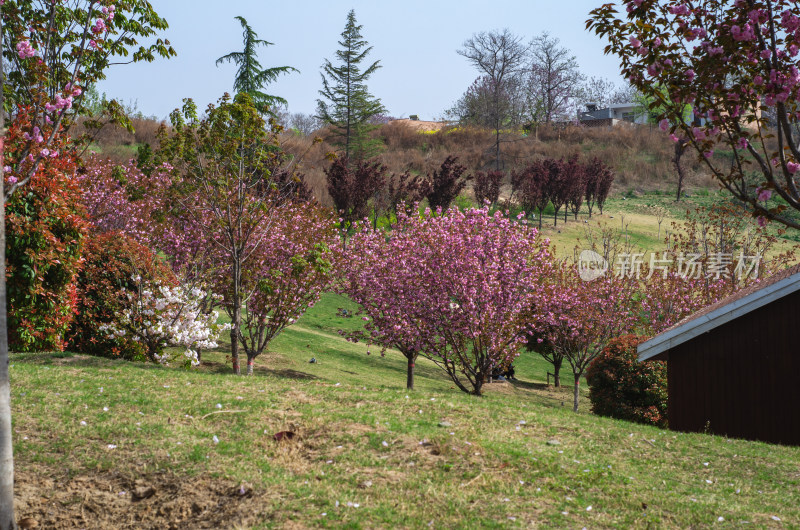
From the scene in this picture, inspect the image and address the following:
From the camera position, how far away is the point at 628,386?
18.5 m

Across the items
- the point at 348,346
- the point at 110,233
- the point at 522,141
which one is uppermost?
the point at 522,141

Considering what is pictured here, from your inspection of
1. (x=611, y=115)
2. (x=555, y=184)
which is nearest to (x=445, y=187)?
(x=555, y=184)

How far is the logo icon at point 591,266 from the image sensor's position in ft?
95.6

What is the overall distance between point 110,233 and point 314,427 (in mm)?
9338

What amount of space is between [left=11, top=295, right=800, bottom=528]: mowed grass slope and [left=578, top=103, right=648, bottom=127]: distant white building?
268 ft

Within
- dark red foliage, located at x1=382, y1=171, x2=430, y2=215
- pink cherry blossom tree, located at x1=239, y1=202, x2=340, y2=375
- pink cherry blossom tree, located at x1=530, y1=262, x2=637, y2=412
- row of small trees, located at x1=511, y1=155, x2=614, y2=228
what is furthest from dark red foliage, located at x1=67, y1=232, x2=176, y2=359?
row of small trees, located at x1=511, y1=155, x2=614, y2=228

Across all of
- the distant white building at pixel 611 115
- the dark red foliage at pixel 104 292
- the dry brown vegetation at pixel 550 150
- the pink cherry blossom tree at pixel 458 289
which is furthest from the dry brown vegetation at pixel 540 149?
the dark red foliage at pixel 104 292

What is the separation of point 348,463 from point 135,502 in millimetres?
2163

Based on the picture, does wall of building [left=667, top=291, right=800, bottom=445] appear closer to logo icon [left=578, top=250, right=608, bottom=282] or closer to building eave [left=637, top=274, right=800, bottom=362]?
building eave [left=637, top=274, right=800, bottom=362]

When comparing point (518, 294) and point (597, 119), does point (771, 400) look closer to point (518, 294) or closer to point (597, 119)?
point (518, 294)

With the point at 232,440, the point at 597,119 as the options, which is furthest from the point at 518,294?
the point at 597,119

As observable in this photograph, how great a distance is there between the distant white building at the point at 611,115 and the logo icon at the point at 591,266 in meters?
55.0

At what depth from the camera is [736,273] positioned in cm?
2822

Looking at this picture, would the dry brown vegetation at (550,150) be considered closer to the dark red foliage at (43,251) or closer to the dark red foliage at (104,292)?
the dark red foliage at (104,292)
